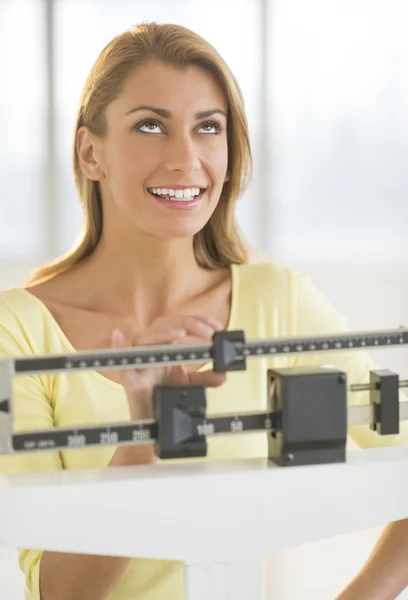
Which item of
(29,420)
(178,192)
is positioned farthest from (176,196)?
(29,420)

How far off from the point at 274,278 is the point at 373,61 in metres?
3.51

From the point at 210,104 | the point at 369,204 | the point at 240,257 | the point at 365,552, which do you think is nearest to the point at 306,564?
the point at 365,552

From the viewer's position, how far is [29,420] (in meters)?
1.30

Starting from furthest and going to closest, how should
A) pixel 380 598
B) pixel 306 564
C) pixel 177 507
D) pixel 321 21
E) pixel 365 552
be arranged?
pixel 321 21
pixel 365 552
pixel 306 564
pixel 380 598
pixel 177 507

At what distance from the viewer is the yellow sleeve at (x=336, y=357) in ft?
4.42

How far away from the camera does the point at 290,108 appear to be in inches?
188

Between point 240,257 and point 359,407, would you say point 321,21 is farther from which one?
point 359,407

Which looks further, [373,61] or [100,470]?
[373,61]

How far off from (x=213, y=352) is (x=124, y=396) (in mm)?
435

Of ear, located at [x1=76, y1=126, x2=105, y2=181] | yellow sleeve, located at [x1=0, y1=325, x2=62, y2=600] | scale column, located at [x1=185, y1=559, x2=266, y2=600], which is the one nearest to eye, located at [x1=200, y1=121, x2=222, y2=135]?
ear, located at [x1=76, y1=126, x2=105, y2=181]

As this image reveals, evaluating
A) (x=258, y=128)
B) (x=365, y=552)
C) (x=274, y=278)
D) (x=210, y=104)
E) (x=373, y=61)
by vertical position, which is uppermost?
(x=373, y=61)

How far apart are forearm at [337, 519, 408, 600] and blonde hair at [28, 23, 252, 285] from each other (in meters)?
0.55

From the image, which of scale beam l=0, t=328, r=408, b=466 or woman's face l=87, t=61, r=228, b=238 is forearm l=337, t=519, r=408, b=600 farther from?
woman's face l=87, t=61, r=228, b=238

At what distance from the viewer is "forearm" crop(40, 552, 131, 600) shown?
1138mm
